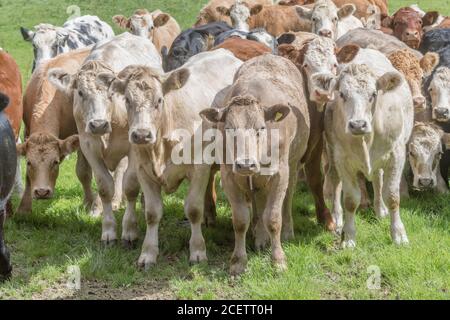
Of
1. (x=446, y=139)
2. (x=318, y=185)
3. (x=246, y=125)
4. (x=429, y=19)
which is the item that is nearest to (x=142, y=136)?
(x=246, y=125)

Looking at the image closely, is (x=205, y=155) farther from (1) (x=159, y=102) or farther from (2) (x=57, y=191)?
(2) (x=57, y=191)

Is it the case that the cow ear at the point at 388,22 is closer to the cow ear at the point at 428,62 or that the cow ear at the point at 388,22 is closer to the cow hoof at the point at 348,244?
the cow ear at the point at 428,62

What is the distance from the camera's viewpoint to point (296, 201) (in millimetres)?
8133

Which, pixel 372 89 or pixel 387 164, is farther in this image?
pixel 387 164

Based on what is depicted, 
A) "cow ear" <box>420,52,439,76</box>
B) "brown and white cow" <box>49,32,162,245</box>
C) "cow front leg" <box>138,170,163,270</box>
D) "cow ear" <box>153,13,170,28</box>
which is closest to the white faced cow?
"cow ear" <box>420,52,439,76</box>

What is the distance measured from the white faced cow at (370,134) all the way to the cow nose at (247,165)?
99 cm

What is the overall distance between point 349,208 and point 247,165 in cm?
152

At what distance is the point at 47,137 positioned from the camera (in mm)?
7473

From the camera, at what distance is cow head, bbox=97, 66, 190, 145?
5.80m

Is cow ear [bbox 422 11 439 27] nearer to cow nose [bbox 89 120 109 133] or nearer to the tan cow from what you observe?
the tan cow

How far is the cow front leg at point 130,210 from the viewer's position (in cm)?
664

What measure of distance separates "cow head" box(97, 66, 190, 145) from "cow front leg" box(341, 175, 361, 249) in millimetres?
1748
